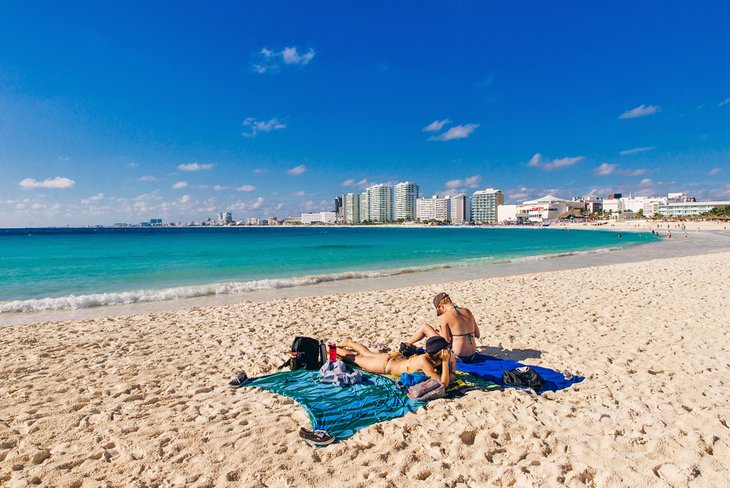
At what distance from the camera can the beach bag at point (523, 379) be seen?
4.48 m

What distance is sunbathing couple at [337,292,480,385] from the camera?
450cm

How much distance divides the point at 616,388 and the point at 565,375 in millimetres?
561

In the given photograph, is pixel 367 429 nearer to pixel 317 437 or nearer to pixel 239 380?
pixel 317 437

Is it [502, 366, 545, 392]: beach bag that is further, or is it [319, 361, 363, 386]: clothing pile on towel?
[319, 361, 363, 386]: clothing pile on towel

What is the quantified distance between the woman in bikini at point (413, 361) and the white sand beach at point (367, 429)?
1.19 ft

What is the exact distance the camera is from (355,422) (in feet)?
12.3

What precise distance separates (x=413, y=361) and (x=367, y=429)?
1231 mm

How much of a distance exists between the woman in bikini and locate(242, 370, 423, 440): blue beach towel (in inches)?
7.3

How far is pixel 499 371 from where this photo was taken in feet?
16.3

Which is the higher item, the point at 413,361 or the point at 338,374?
the point at 413,361

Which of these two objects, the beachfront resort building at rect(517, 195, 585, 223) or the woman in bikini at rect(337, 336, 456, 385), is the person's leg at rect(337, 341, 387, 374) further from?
the beachfront resort building at rect(517, 195, 585, 223)

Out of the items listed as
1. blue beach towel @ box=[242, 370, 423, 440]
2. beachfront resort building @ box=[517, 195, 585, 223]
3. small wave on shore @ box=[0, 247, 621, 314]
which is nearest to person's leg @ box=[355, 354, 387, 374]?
blue beach towel @ box=[242, 370, 423, 440]

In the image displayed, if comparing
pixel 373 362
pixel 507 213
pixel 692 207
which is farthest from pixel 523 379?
pixel 507 213

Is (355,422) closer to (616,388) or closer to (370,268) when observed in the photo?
(616,388)
